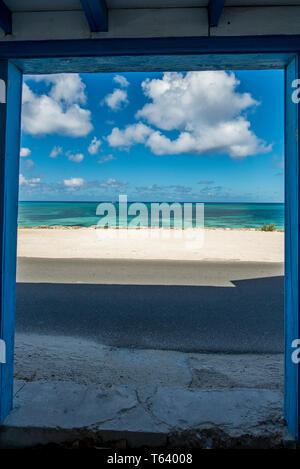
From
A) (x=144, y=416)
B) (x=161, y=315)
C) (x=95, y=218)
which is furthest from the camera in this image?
(x=95, y=218)

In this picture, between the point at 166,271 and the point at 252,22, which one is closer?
the point at 252,22

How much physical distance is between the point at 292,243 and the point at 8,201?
2.15m

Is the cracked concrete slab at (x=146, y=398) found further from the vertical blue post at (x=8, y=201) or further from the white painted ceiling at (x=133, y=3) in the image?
the white painted ceiling at (x=133, y=3)

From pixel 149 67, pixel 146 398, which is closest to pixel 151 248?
pixel 146 398

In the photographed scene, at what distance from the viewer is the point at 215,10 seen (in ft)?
7.17

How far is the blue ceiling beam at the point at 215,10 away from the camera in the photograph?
211cm

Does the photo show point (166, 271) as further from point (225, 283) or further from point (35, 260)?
point (35, 260)

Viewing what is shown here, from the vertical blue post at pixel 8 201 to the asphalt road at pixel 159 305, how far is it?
1.88 metres

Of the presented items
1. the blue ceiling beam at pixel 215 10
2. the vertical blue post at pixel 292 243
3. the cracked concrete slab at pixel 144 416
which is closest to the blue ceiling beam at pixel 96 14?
the blue ceiling beam at pixel 215 10

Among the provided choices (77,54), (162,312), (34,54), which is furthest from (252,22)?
(162,312)

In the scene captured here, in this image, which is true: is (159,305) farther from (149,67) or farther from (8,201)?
(149,67)

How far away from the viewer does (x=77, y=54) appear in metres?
2.39
